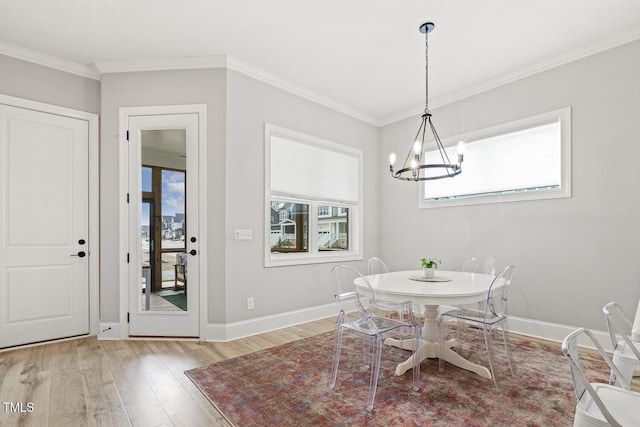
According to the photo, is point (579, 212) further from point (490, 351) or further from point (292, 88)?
point (292, 88)

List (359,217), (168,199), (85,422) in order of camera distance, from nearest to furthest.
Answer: (85,422)
(168,199)
(359,217)

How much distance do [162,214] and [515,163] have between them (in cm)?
389

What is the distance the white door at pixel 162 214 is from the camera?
3467mm

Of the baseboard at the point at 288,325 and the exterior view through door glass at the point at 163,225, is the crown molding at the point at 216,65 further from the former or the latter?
the baseboard at the point at 288,325

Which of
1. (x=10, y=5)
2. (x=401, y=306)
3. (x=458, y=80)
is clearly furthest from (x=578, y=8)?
(x=10, y=5)

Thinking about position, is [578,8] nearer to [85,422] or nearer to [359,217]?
[359,217]

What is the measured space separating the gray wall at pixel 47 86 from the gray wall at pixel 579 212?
14.2 feet

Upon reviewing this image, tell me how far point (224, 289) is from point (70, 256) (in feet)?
5.36

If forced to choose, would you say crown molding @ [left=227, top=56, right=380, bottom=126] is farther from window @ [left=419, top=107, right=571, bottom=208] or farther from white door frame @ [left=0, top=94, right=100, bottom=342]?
white door frame @ [left=0, top=94, right=100, bottom=342]

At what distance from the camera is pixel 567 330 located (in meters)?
3.28

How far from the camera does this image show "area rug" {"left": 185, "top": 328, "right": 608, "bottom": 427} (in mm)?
1988

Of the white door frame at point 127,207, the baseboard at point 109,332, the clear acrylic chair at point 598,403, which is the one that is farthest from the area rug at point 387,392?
the baseboard at point 109,332

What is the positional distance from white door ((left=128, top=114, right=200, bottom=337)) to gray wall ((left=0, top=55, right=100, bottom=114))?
588mm

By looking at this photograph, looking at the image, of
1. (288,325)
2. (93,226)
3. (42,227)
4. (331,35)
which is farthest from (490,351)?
(42,227)
